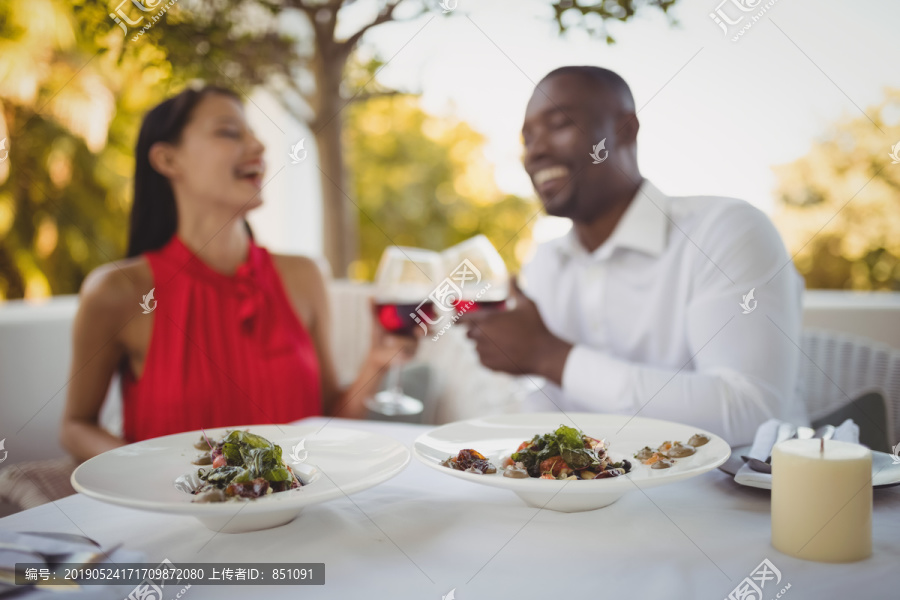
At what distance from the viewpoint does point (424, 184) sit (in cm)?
1059

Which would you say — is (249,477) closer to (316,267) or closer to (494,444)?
(494,444)

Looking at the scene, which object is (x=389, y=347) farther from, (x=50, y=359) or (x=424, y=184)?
(x=424, y=184)

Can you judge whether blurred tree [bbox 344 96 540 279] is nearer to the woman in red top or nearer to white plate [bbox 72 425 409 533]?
the woman in red top

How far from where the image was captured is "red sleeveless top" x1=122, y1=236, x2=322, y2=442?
179 centimetres

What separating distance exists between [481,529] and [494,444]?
0.21 metres

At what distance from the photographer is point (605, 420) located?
3.60 feet

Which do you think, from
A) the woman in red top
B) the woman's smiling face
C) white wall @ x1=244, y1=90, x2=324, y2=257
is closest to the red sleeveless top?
the woman in red top

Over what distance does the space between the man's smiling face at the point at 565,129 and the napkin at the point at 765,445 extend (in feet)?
2.78

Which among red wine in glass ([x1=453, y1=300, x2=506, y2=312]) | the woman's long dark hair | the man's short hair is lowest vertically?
red wine in glass ([x1=453, y1=300, x2=506, y2=312])

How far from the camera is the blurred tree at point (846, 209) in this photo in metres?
4.93

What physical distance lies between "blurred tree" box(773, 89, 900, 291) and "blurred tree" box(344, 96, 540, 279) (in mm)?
4707

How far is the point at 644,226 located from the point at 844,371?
0.76 meters

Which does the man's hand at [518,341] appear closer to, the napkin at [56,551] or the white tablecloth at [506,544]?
the white tablecloth at [506,544]

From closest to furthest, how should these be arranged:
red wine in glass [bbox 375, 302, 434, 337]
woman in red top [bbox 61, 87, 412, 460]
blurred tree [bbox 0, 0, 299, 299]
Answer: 1. red wine in glass [bbox 375, 302, 434, 337]
2. woman in red top [bbox 61, 87, 412, 460]
3. blurred tree [bbox 0, 0, 299, 299]
